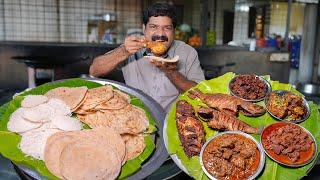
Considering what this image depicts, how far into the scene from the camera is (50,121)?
1.77 metres

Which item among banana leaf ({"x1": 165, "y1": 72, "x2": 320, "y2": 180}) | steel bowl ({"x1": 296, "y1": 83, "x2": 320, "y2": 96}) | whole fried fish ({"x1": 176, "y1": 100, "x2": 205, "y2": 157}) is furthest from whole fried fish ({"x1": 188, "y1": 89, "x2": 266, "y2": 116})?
steel bowl ({"x1": 296, "y1": 83, "x2": 320, "y2": 96})

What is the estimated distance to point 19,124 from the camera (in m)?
1.74

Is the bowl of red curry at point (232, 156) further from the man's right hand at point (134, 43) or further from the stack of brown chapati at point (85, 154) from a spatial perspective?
the man's right hand at point (134, 43)

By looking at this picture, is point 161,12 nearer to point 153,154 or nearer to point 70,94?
point 70,94

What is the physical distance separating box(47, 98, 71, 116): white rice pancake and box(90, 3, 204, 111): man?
29.5 inches

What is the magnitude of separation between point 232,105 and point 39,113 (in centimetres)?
110

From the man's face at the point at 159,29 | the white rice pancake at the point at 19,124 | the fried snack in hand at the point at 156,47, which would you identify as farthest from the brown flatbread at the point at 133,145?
the man's face at the point at 159,29

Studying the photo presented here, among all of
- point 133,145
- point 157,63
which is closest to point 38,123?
point 133,145

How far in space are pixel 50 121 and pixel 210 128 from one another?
887 mm

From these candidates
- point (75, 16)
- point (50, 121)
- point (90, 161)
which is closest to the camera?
point (90, 161)

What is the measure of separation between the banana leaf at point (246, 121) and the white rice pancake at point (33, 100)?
721 mm

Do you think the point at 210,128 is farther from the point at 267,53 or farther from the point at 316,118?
the point at 267,53

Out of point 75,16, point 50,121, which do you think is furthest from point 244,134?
point 75,16

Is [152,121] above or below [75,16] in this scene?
below
